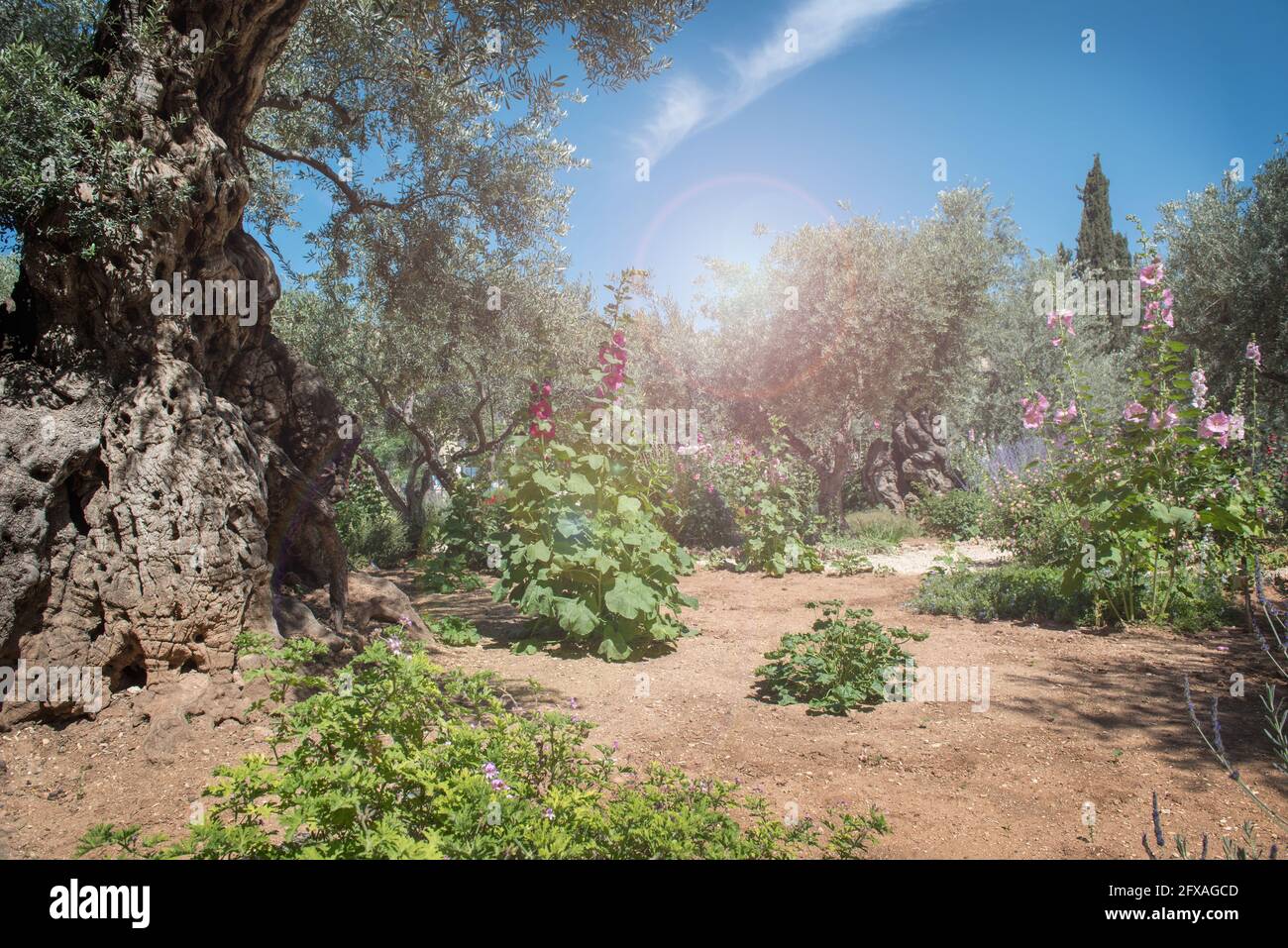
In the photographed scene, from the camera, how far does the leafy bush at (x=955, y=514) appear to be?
562 inches

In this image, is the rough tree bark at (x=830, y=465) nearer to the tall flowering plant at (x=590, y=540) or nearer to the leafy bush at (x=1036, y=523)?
the leafy bush at (x=1036, y=523)

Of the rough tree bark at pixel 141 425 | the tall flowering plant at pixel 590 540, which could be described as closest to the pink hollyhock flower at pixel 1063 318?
the tall flowering plant at pixel 590 540

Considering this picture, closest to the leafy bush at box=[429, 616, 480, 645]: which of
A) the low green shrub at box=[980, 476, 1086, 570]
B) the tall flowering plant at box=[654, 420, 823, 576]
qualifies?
the tall flowering plant at box=[654, 420, 823, 576]

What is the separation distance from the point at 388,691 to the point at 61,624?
8.56 ft

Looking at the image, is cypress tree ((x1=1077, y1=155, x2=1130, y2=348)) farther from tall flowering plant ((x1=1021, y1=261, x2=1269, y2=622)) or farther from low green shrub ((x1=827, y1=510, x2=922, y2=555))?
tall flowering plant ((x1=1021, y1=261, x2=1269, y2=622))

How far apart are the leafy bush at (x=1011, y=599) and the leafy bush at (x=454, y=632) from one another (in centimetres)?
437

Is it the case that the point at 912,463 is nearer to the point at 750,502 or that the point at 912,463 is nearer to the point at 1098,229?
the point at 750,502

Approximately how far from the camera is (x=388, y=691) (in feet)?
8.09

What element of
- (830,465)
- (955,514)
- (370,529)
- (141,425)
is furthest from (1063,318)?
(830,465)

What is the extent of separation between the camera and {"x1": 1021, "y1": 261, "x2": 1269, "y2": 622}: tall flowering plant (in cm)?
583

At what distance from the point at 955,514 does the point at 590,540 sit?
11.3 m

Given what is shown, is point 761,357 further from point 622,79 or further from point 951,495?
point 622,79
